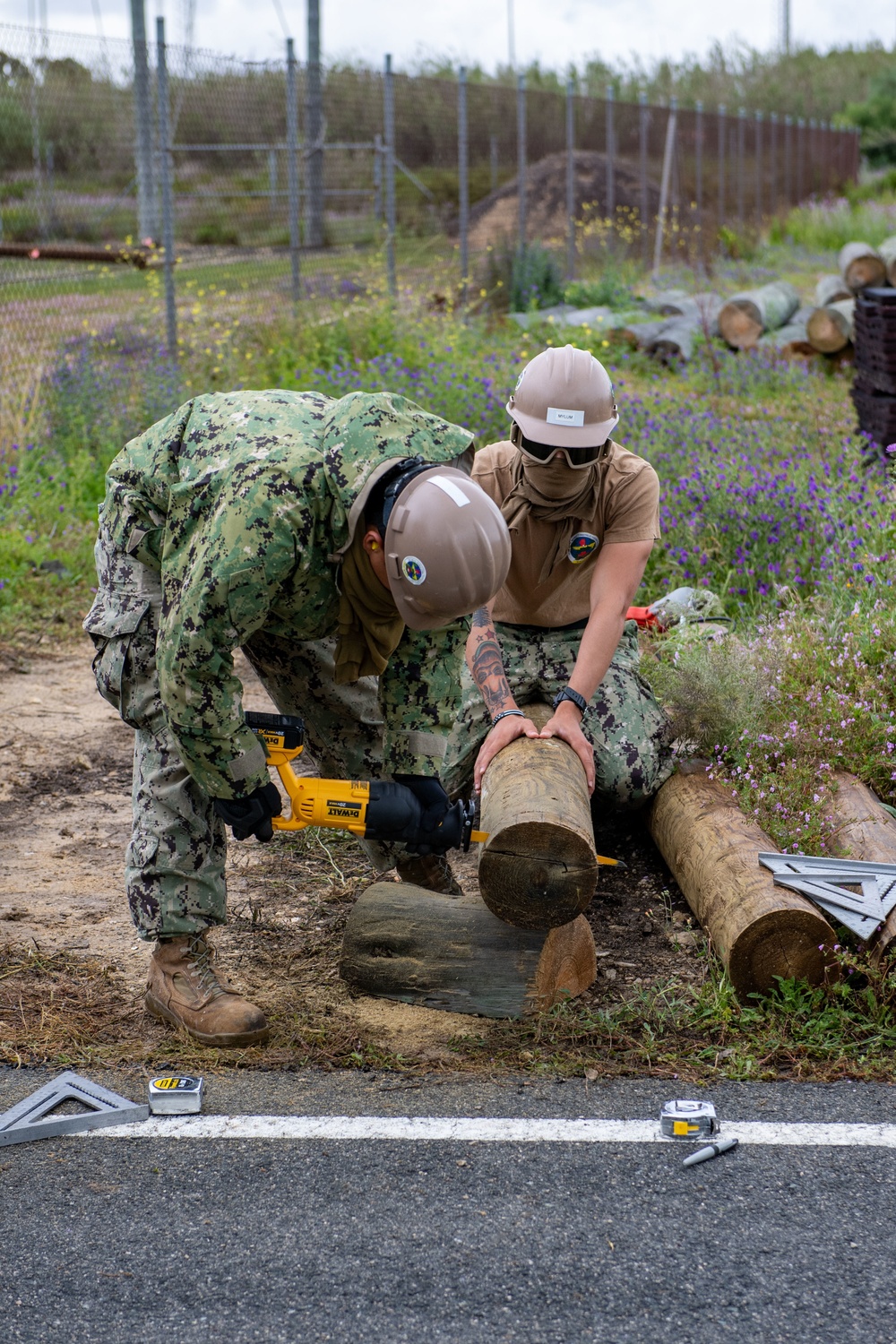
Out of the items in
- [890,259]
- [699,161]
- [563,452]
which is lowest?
[563,452]

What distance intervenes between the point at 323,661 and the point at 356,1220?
1462 millimetres

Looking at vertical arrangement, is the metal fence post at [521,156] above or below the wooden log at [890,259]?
above

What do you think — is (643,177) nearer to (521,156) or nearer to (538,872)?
(521,156)

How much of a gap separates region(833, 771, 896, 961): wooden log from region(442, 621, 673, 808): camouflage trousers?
1.90 ft

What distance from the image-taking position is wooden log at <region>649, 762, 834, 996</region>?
3.25m

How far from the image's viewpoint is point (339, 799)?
3.05m

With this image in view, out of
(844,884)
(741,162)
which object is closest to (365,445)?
(844,884)

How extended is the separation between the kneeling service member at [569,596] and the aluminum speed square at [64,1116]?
1347 millimetres

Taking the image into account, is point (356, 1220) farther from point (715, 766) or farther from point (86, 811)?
point (86, 811)

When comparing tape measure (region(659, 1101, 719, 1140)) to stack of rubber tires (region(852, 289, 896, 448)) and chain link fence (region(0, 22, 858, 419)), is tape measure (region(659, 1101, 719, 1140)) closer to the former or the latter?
stack of rubber tires (region(852, 289, 896, 448))

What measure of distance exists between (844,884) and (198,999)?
1.79 meters

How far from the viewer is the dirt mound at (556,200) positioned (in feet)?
52.0

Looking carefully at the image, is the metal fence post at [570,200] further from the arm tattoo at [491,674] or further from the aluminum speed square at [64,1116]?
the aluminum speed square at [64,1116]

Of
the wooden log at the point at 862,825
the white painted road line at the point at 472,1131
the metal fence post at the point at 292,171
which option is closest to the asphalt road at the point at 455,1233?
the white painted road line at the point at 472,1131
